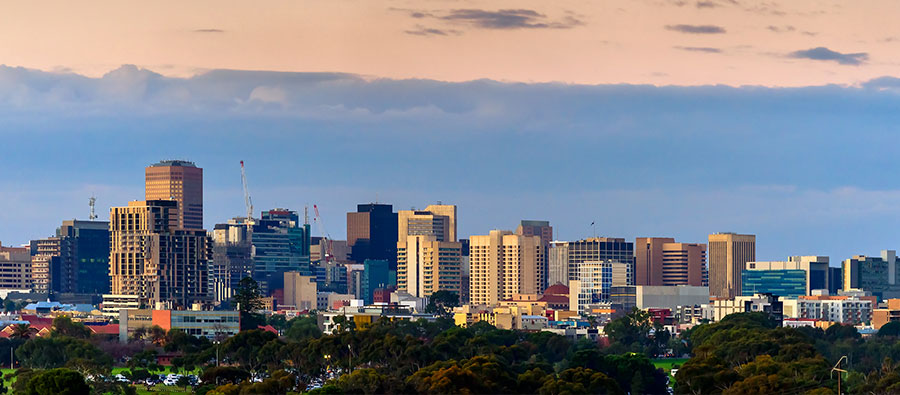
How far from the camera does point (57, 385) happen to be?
119 m

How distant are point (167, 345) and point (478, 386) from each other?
81815mm

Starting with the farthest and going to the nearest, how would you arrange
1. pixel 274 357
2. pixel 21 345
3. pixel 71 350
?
pixel 21 345
pixel 71 350
pixel 274 357

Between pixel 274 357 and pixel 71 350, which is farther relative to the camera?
pixel 71 350

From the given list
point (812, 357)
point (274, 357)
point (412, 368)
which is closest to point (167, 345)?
point (274, 357)

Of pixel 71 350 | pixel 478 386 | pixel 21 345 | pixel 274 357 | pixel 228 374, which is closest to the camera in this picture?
pixel 478 386

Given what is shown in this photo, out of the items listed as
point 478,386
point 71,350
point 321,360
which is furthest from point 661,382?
point 71,350

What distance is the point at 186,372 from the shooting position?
172500 mm

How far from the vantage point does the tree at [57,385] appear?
118812 mm

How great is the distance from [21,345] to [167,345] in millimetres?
15807

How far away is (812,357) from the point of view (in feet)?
499

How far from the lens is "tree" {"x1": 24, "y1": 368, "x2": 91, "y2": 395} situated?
11881cm

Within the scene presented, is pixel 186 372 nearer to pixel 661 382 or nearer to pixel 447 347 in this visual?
pixel 447 347

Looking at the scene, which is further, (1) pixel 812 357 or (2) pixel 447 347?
(2) pixel 447 347

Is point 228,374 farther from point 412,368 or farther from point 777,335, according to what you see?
point 777,335
